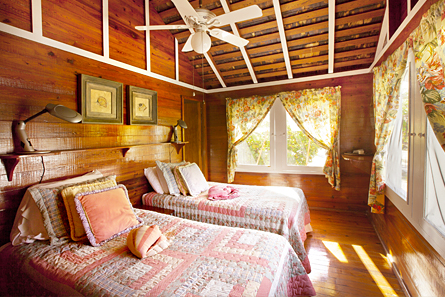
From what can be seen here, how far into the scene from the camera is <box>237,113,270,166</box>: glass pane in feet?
14.5

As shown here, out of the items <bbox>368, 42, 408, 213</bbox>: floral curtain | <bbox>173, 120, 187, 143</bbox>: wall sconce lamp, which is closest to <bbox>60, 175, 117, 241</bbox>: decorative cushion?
<bbox>173, 120, 187, 143</bbox>: wall sconce lamp

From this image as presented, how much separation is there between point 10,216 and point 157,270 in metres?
1.49

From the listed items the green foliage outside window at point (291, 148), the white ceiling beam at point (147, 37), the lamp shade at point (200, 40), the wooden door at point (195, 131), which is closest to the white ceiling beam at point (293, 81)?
the wooden door at point (195, 131)

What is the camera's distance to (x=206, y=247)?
1.59 meters

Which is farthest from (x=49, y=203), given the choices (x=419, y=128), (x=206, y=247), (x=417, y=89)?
(x=417, y=89)

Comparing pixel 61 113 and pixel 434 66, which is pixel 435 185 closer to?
pixel 434 66

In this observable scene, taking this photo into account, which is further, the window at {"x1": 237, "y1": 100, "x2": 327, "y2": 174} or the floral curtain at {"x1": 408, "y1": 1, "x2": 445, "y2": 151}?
the window at {"x1": 237, "y1": 100, "x2": 327, "y2": 174}

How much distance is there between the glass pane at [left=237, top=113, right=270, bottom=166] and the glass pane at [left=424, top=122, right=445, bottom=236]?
9.32ft

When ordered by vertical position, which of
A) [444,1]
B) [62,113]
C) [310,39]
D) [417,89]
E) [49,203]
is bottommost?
[49,203]

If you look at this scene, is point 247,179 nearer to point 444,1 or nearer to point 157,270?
point 157,270

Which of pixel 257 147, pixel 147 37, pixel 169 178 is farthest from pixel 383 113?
pixel 147 37

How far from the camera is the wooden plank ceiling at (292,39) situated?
9.64 feet

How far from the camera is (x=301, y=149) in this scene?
4.16 meters

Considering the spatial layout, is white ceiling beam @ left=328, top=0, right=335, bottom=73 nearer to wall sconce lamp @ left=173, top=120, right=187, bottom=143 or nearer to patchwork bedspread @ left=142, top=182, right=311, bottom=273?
patchwork bedspread @ left=142, top=182, right=311, bottom=273
